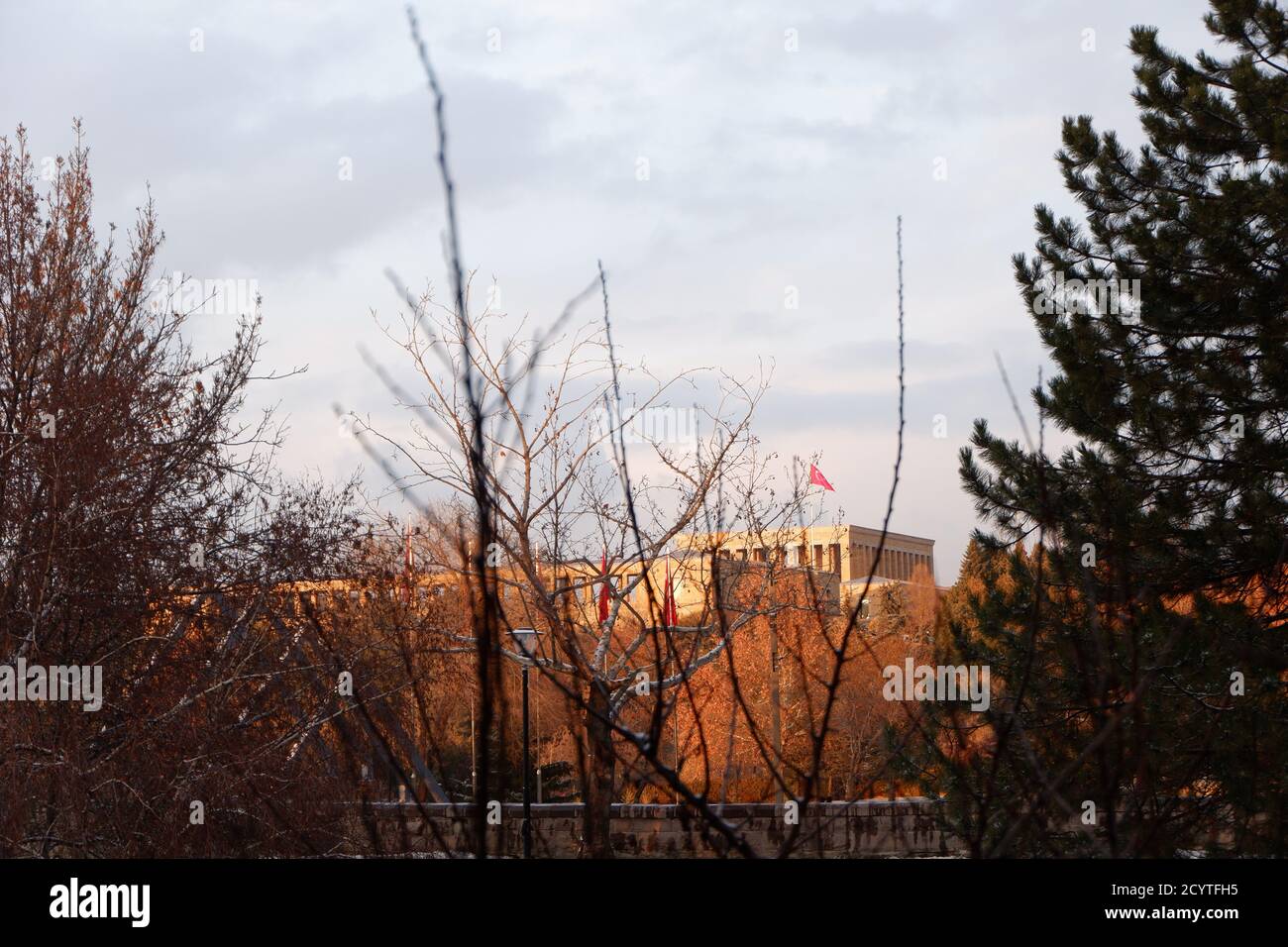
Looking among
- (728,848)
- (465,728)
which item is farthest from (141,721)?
(465,728)

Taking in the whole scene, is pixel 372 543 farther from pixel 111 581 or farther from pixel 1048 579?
pixel 1048 579

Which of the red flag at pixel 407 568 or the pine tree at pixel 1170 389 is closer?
the pine tree at pixel 1170 389

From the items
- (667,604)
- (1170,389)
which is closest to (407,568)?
(1170,389)

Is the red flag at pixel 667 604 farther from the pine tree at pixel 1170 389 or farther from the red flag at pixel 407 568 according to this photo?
the red flag at pixel 407 568

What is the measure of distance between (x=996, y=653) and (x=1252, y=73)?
5.09 m

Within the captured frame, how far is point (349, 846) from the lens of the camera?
33.4 feet

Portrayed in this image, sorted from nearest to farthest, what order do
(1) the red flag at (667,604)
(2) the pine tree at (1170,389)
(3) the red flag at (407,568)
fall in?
(1) the red flag at (667,604) → (2) the pine tree at (1170,389) → (3) the red flag at (407,568)

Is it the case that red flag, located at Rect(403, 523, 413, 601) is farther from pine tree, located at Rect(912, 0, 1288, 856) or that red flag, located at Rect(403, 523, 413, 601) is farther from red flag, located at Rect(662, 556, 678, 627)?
red flag, located at Rect(662, 556, 678, 627)

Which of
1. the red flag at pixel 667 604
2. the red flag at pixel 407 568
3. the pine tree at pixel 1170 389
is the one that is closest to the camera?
the red flag at pixel 667 604

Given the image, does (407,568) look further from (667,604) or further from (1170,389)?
(667,604)

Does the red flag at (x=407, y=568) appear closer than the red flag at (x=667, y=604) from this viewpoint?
No

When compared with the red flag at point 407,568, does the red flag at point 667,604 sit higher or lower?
lower

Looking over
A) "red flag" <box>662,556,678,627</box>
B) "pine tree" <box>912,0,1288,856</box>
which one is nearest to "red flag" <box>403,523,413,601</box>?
"pine tree" <box>912,0,1288,856</box>

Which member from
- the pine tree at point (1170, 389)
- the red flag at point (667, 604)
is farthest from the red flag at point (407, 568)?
the red flag at point (667, 604)
